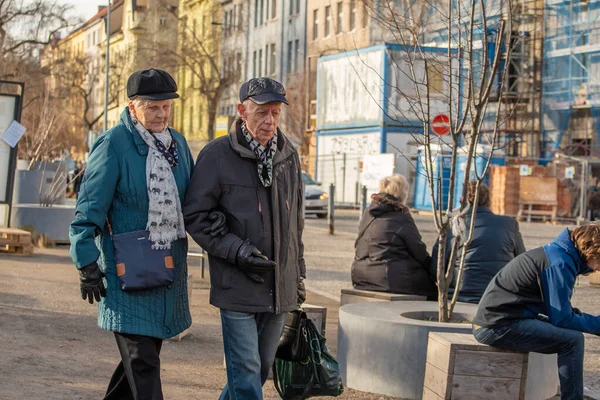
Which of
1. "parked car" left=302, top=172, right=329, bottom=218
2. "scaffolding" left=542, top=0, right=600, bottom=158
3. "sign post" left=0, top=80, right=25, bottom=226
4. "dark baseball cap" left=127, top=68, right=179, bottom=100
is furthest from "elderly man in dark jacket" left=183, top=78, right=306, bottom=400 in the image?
"scaffolding" left=542, top=0, right=600, bottom=158

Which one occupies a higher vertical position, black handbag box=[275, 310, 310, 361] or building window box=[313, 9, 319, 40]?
building window box=[313, 9, 319, 40]

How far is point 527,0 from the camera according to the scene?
132 feet

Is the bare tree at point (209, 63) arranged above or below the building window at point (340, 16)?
below

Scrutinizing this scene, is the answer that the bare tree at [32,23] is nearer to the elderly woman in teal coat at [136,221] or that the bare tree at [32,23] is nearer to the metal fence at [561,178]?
the metal fence at [561,178]

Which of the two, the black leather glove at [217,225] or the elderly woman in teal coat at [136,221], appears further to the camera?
the black leather glove at [217,225]

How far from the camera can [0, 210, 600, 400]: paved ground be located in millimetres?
7414

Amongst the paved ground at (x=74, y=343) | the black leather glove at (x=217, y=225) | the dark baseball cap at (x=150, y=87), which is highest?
the dark baseball cap at (x=150, y=87)

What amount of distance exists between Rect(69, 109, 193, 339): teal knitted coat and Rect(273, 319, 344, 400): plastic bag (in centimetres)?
85

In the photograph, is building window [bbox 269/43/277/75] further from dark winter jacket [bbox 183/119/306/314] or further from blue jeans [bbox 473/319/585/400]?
dark winter jacket [bbox 183/119/306/314]

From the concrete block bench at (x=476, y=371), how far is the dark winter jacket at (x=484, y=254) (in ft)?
7.68

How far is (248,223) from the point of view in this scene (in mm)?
5473

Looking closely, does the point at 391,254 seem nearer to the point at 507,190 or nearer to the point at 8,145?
the point at 8,145

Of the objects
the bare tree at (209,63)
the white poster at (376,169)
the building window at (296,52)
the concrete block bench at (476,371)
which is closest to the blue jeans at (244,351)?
the concrete block bench at (476,371)

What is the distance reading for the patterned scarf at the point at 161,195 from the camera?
211 inches
